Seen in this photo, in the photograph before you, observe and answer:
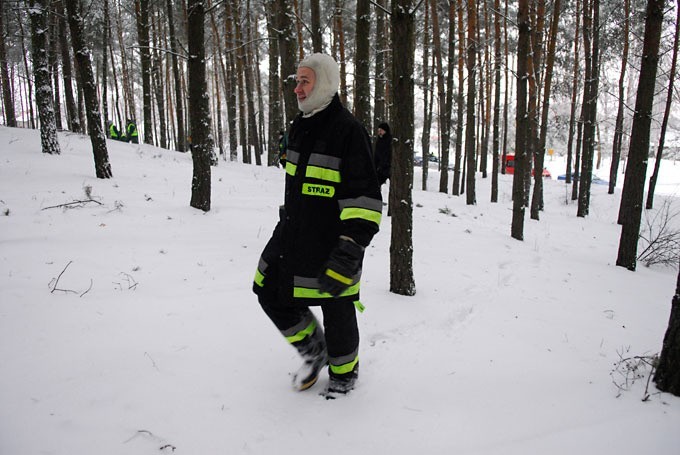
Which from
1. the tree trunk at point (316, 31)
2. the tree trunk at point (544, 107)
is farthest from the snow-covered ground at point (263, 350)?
the tree trunk at point (544, 107)

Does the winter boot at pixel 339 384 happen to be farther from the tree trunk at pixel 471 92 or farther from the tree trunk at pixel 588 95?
the tree trunk at pixel 588 95

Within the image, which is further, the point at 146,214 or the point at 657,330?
the point at 146,214

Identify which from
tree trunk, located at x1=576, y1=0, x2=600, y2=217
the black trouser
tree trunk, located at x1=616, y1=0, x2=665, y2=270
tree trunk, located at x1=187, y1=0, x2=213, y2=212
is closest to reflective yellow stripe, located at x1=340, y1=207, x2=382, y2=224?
the black trouser

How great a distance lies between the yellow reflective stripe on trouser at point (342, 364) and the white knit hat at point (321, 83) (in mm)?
1645

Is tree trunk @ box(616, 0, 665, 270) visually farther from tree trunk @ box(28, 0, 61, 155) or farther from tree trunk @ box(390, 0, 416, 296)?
tree trunk @ box(28, 0, 61, 155)

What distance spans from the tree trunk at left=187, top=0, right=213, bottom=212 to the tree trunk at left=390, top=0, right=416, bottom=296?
13.5ft

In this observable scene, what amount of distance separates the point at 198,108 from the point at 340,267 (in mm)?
Result: 6082

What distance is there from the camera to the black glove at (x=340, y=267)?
91.6 inches

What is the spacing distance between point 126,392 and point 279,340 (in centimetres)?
124

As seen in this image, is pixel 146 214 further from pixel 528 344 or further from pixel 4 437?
pixel 528 344

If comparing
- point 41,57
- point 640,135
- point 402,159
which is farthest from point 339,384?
point 41,57

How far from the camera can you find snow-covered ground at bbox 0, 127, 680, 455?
7.80 ft

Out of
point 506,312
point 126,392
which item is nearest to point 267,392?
point 126,392

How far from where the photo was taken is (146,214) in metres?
6.82
